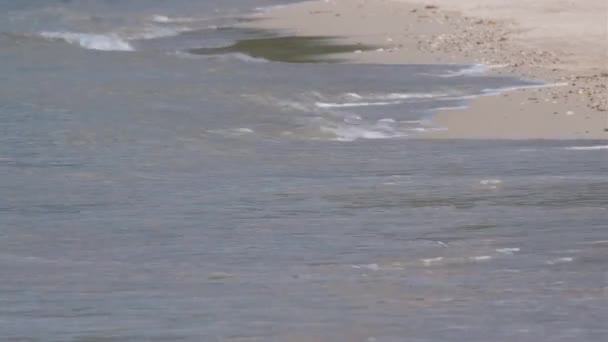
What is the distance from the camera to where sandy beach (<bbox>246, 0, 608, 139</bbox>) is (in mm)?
12516

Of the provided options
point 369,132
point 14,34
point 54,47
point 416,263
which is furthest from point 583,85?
point 14,34

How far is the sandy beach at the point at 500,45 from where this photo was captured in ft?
41.1

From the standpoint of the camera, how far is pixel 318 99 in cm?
1497

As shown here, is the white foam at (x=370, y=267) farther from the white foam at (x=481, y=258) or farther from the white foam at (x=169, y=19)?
the white foam at (x=169, y=19)

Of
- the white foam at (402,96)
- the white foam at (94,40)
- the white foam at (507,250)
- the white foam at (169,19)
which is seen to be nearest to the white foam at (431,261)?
the white foam at (507,250)

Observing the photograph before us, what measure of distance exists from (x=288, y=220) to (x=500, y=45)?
11.3 meters

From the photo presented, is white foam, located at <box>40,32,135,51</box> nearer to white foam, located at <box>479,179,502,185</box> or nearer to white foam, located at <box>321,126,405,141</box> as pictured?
white foam, located at <box>321,126,405,141</box>

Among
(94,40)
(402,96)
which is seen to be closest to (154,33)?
(94,40)

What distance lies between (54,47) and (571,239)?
15.4m

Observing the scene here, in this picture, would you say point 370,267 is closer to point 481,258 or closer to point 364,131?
point 481,258

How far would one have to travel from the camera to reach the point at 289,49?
21109 mm

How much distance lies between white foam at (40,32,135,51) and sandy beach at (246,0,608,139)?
2.92m

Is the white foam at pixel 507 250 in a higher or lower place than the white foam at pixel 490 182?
higher

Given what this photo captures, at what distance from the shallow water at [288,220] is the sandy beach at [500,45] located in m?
0.54
